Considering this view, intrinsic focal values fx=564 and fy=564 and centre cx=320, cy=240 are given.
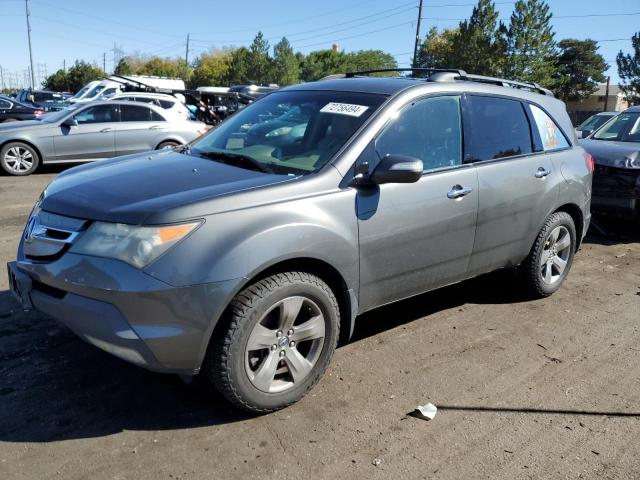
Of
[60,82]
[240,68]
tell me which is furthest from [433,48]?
[60,82]

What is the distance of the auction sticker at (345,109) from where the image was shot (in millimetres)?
3570

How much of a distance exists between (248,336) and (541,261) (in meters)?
2.95

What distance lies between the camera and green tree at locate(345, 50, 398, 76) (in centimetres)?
10531

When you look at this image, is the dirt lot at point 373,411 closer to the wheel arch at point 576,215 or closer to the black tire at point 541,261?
the black tire at point 541,261

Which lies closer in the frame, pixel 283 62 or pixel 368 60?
pixel 283 62

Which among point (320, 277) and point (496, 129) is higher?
point (496, 129)

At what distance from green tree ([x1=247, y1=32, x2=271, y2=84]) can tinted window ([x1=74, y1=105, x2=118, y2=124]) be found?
227ft

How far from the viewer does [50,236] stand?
293 centimetres

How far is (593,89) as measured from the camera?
271ft

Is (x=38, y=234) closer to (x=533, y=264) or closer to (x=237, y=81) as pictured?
(x=533, y=264)

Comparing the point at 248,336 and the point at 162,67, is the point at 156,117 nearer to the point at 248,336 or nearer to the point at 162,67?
the point at 248,336

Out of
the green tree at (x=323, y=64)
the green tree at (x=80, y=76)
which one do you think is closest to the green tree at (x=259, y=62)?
the green tree at (x=323, y=64)

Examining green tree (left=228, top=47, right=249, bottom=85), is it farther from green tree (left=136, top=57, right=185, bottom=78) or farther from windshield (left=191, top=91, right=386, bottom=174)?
windshield (left=191, top=91, right=386, bottom=174)

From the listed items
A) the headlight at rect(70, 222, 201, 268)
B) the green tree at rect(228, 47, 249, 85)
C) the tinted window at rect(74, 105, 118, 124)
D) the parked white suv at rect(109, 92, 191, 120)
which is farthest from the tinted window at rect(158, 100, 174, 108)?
the green tree at rect(228, 47, 249, 85)
